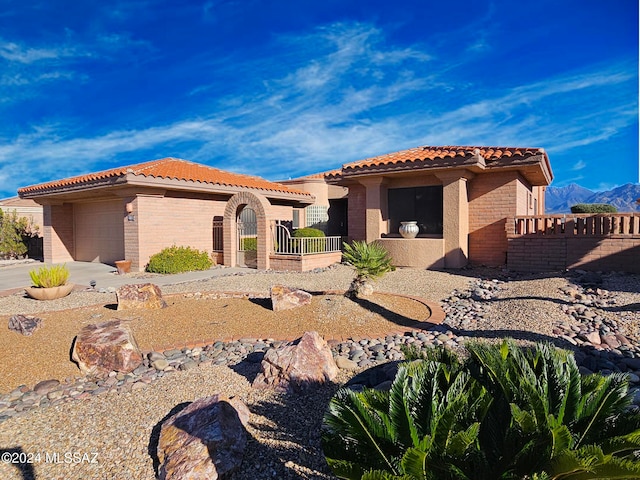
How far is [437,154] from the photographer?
544 inches

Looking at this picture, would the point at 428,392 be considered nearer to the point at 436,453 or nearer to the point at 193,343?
the point at 436,453

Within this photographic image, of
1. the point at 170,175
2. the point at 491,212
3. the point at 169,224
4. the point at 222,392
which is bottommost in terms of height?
the point at 222,392

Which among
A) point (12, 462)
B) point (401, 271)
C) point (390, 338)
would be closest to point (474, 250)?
point (401, 271)

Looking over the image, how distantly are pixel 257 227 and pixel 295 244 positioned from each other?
1.62 m

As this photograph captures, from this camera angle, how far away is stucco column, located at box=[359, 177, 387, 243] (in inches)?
575

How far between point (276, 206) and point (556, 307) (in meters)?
14.0

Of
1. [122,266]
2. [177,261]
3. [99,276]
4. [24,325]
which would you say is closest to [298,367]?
[24,325]

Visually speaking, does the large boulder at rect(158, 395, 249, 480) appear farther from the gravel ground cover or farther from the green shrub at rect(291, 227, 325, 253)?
the green shrub at rect(291, 227, 325, 253)

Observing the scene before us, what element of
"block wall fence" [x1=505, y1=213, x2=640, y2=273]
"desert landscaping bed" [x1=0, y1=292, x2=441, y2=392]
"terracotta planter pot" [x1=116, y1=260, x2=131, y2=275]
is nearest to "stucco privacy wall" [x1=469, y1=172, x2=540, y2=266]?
"block wall fence" [x1=505, y1=213, x2=640, y2=273]

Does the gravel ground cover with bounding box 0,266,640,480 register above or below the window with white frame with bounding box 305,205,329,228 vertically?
below

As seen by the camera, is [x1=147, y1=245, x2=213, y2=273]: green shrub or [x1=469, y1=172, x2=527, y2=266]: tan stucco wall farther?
[x1=147, y1=245, x2=213, y2=273]: green shrub

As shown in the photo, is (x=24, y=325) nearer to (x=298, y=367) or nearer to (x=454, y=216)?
(x=298, y=367)

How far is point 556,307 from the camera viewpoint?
279 inches

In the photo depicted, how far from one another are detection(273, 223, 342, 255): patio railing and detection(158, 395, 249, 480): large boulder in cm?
1093
